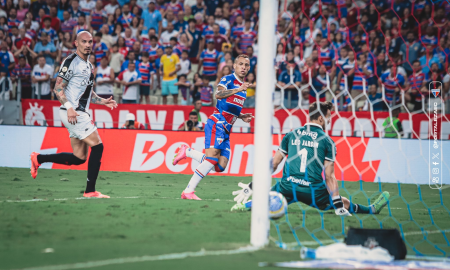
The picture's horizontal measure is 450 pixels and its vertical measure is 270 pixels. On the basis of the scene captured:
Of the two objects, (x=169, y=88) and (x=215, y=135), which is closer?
(x=215, y=135)

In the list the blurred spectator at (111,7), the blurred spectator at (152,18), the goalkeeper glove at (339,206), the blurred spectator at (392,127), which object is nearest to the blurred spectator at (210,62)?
the blurred spectator at (152,18)

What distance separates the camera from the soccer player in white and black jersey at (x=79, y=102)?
6.98 metres

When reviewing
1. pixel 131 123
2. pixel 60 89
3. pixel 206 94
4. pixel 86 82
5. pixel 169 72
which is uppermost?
pixel 169 72

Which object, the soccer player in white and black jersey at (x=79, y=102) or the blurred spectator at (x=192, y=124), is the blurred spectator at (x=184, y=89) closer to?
the blurred spectator at (x=192, y=124)

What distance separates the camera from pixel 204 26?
15.8 metres

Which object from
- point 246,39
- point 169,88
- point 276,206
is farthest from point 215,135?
point 246,39

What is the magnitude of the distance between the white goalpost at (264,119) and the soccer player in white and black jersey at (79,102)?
3.33 meters

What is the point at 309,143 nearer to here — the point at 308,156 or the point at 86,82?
the point at 308,156

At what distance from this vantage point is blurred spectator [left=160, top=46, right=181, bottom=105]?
14.4 meters

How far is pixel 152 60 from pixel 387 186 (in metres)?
7.71

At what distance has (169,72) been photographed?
47.4 feet

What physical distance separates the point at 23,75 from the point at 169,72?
14.0 ft

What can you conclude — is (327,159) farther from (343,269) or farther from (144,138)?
(144,138)

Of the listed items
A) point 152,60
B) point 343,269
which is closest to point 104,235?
point 343,269
